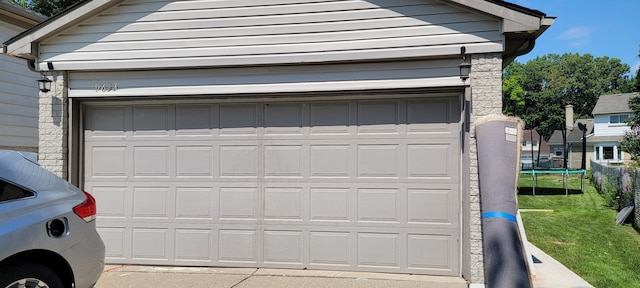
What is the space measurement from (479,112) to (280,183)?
2681 mm

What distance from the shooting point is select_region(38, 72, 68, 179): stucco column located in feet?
21.7

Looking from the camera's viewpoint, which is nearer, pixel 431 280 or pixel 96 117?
pixel 431 280

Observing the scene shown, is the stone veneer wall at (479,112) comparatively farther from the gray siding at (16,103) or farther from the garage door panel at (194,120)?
the gray siding at (16,103)

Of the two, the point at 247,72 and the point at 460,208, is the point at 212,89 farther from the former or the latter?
the point at 460,208

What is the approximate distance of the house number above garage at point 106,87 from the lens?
6609 mm

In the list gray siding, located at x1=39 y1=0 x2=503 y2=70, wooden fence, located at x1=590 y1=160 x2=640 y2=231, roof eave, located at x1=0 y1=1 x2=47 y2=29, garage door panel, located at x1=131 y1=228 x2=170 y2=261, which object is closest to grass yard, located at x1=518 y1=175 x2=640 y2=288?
wooden fence, located at x1=590 y1=160 x2=640 y2=231

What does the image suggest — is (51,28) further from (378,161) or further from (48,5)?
(48,5)

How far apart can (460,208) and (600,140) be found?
3925 centimetres

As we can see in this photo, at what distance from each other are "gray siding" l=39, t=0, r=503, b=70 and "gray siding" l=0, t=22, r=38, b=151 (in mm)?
3286

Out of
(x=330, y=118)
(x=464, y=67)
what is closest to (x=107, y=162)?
(x=330, y=118)

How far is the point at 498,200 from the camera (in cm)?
425

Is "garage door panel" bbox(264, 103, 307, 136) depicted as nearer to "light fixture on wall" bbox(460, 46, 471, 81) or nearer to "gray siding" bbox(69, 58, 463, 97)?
"gray siding" bbox(69, 58, 463, 97)

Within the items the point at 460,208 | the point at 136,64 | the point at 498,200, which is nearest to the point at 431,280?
the point at 460,208

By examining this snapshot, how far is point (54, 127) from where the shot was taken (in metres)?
6.64
